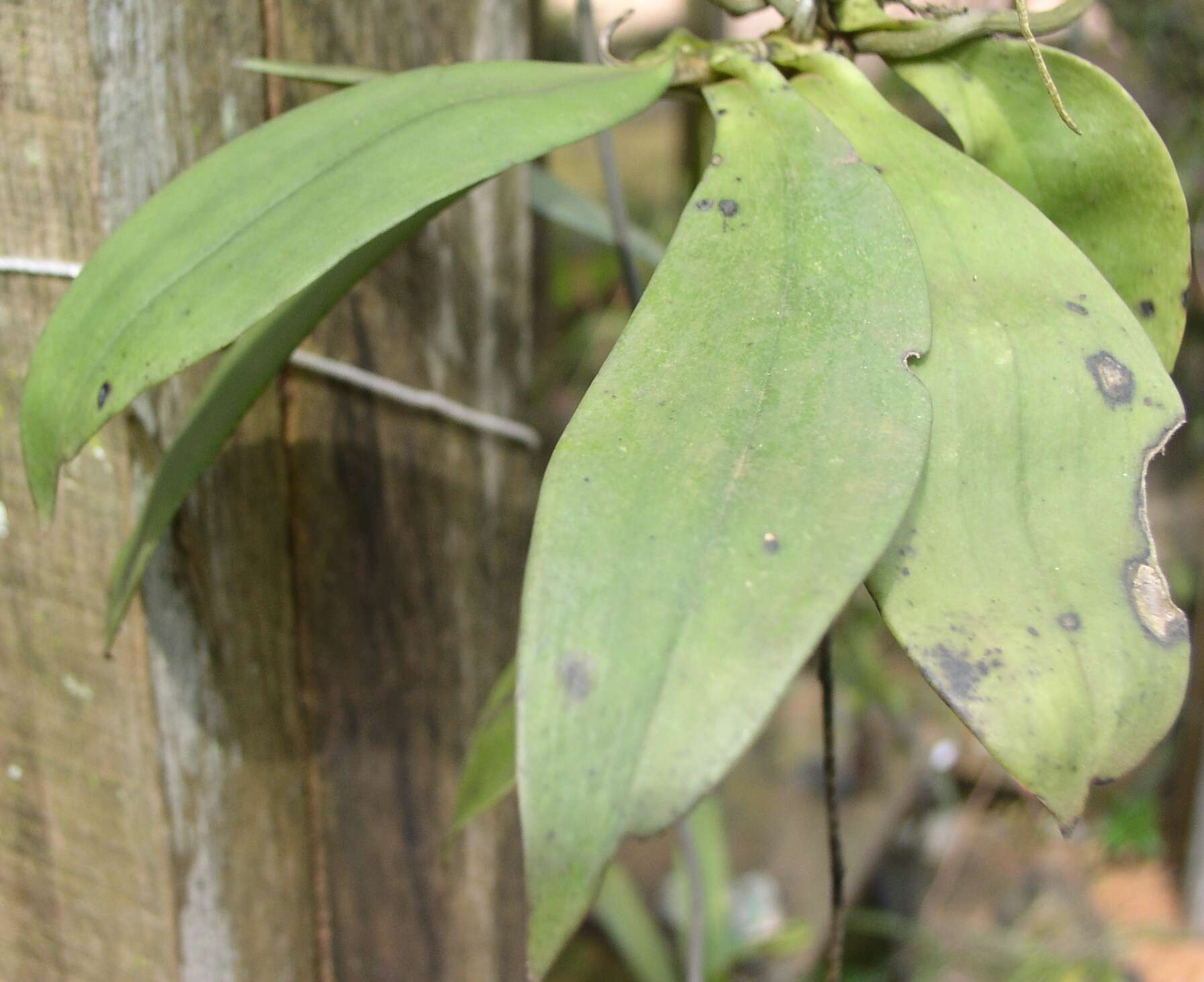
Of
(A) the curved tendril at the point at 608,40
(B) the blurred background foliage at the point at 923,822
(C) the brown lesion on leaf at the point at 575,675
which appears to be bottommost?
(B) the blurred background foliage at the point at 923,822

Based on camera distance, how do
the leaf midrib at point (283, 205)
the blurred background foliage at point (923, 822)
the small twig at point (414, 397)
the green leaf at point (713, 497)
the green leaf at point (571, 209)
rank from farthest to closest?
the blurred background foliage at point (923, 822) → the green leaf at point (571, 209) → the small twig at point (414, 397) → the leaf midrib at point (283, 205) → the green leaf at point (713, 497)

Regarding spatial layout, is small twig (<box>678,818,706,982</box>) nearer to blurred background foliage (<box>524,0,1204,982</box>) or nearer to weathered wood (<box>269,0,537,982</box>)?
weathered wood (<box>269,0,537,982</box>)

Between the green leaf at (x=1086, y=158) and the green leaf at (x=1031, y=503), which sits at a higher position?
the green leaf at (x=1086, y=158)

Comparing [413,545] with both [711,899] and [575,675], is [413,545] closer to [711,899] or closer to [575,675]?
[575,675]

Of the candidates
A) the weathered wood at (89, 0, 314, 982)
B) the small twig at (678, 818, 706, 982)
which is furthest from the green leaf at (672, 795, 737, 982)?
the weathered wood at (89, 0, 314, 982)

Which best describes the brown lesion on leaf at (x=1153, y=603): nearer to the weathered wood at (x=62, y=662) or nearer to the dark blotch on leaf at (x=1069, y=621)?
the dark blotch on leaf at (x=1069, y=621)

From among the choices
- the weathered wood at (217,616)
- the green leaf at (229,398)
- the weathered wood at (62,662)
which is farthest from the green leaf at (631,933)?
the green leaf at (229,398)

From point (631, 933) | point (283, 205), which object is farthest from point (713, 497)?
point (631, 933)

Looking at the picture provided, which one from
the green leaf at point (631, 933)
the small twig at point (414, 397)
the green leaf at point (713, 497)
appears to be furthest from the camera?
the green leaf at point (631, 933)
